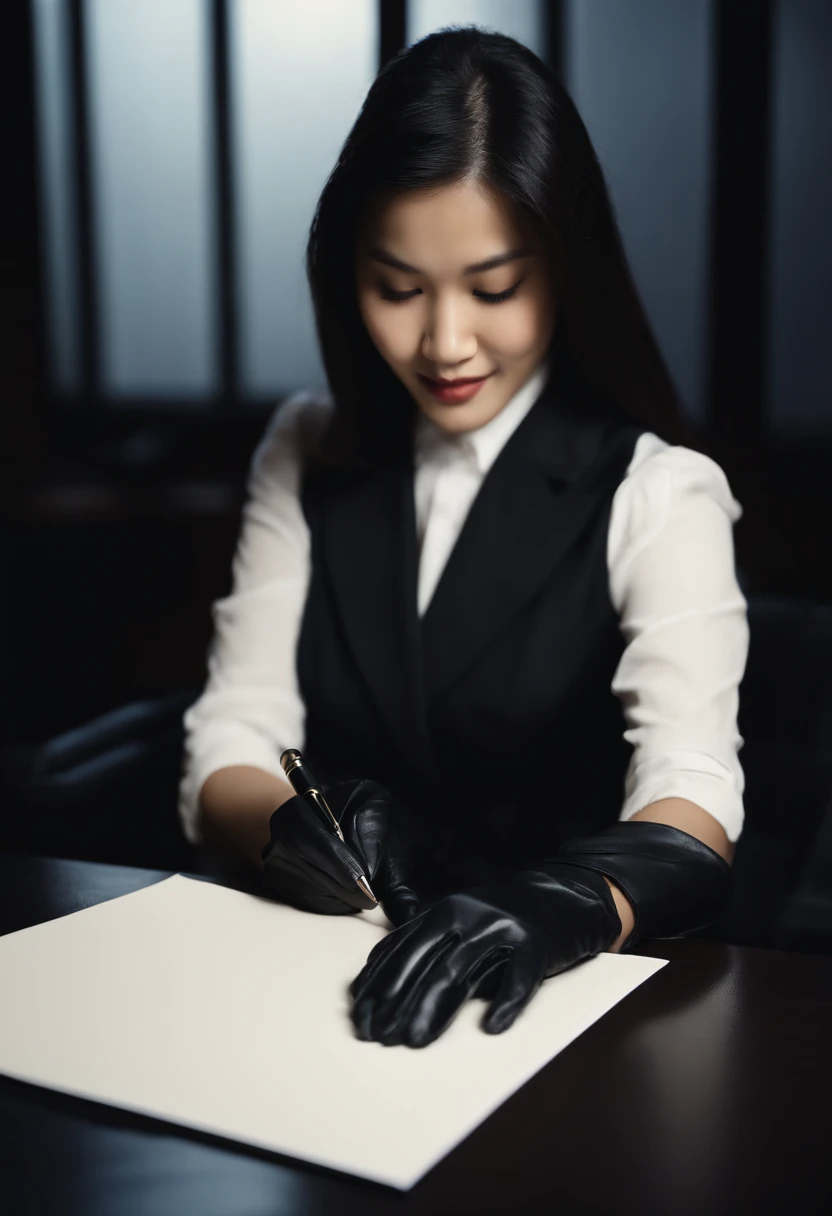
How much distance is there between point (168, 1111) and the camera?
0.66 metres

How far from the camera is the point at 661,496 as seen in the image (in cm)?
125

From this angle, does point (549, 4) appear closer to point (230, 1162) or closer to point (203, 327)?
point (203, 327)

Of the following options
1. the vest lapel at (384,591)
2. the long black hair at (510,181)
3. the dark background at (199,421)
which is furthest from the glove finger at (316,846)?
the dark background at (199,421)

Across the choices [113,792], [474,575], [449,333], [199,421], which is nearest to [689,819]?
[474,575]

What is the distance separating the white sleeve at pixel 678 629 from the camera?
1.12 metres

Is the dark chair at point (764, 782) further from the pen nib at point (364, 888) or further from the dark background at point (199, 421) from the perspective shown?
the dark background at point (199, 421)

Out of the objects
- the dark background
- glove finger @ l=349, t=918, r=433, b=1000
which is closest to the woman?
glove finger @ l=349, t=918, r=433, b=1000

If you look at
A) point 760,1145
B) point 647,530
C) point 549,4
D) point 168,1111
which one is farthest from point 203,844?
point 549,4

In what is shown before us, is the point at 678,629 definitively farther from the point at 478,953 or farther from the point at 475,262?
the point at 478,953

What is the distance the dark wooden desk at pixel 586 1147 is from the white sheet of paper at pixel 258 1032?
1 centimetres

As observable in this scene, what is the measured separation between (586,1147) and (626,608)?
0.71 m

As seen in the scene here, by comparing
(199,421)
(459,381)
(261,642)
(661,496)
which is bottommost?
(199,421)

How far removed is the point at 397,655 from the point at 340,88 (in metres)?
2.52

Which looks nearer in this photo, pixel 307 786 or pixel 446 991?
pixel 446 991
